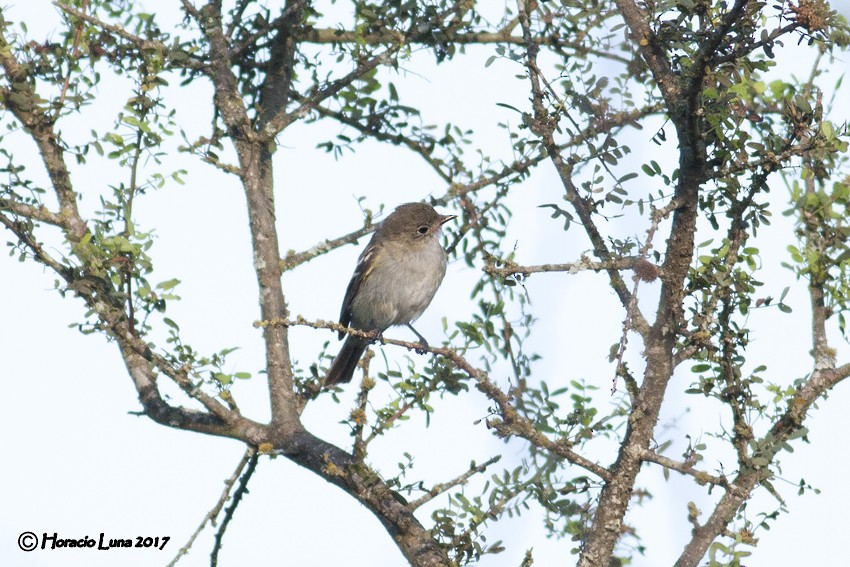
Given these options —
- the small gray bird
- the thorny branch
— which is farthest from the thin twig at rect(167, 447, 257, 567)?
the small gray bird

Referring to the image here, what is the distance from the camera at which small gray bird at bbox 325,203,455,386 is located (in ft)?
25.1

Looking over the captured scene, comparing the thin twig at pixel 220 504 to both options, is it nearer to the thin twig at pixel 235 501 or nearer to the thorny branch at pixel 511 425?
the thin twig at pixel 235 501

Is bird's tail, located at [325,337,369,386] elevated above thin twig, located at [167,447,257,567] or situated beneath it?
elevated above

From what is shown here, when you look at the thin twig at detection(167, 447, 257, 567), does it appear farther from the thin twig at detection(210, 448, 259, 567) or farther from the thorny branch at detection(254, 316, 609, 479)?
the thorny branch at detection(254, 316, 609, 479)

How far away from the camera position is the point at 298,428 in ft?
16.0

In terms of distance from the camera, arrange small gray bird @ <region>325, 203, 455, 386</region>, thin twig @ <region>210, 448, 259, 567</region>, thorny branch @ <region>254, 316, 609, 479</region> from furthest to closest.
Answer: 1. small gray bird @ <region>325, 203, 455, 386</region>
2. thin twig @ <region>210, 448, 259, 567</region>
3. thorny branch @ <region>254, 316, 609, 479</region>

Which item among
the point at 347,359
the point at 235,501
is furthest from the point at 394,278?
the point at 235,501

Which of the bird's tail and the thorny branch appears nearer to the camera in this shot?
the thorny branch

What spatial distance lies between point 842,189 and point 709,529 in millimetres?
1691

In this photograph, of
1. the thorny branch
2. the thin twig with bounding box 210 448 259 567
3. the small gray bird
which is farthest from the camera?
the small gray bird

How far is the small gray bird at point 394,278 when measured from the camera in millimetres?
7645

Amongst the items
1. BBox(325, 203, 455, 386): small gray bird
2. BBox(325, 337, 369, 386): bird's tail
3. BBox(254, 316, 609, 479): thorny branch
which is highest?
BBox(325, 203, 455, 386): small gray bird

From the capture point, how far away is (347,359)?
7.87m

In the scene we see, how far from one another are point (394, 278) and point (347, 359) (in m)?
0.77
